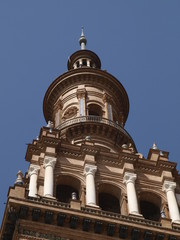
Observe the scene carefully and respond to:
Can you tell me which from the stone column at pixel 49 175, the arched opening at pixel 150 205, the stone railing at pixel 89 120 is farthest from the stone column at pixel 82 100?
the arched opening at pixel 150 205

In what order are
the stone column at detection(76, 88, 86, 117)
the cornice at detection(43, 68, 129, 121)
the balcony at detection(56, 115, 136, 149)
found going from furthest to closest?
the cornice at detection(43, 68, 129, 121)
the stone column at detection(76, 88, 86, 117)
the balcony at detection(56, 115, 136, 149)

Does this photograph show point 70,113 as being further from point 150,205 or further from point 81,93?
point 150,205

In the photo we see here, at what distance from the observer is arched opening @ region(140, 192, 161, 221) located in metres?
36.2

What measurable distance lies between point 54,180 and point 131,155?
16.8 ft

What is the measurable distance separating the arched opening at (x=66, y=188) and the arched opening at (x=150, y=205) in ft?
11.7

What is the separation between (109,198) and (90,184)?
2.18 m

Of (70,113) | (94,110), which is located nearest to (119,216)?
(70,113)

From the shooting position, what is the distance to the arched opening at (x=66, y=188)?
35656mm

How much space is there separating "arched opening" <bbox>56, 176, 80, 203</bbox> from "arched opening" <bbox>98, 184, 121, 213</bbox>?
1288mm

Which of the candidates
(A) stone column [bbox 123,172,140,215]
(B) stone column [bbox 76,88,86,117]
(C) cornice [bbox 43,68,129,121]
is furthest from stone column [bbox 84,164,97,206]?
(C) cornice [bbox 43,68,129,121]

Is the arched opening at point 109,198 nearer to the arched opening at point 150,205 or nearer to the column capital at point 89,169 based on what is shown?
the column capital at point 89,169

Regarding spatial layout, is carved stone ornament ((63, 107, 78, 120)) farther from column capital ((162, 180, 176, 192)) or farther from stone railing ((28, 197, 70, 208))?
stone railing ((28, 197, 70, 208))

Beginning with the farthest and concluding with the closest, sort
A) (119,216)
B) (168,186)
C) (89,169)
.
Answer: (168,186) → (89,169) → (119,216)

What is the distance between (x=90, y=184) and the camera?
34719 millimetres
